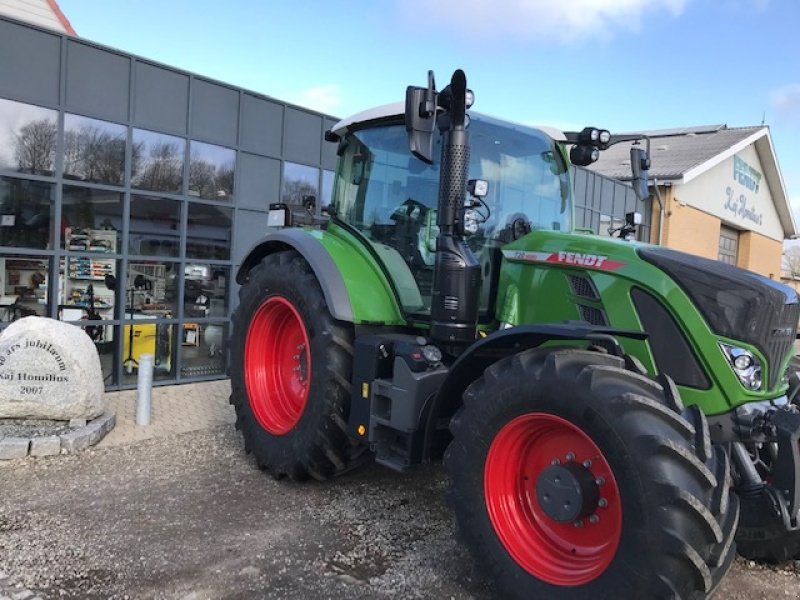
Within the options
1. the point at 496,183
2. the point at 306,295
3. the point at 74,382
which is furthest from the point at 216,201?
the point at 496,183

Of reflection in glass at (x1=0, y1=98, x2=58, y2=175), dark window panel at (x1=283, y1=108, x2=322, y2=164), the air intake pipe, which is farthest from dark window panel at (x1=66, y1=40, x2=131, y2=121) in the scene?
the air intake pipe

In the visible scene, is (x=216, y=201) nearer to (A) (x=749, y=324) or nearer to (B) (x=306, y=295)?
(B) (x=306, y=295)

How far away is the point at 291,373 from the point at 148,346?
3899 mm

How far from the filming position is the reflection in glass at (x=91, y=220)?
759 cm

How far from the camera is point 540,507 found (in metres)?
3.12

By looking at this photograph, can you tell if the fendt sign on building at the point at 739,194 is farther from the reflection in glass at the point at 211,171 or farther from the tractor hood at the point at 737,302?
the tractor hood at the point at 737,302

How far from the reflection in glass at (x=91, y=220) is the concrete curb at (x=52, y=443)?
276cm

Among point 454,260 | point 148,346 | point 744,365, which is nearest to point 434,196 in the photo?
point 454,260

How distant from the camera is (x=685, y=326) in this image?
3.25m

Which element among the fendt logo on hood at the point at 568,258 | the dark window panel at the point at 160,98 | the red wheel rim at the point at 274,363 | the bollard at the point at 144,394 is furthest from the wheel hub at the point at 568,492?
the dark window panel at the point at 160,98

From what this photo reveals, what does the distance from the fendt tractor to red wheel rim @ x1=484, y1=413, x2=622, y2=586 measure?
0.4 inches

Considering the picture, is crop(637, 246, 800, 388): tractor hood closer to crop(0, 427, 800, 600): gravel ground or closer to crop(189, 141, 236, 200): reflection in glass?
crop(0, 427, 800, 600): gravel ground

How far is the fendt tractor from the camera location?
2662mm

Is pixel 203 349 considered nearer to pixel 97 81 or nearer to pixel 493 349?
pixel 97 81
